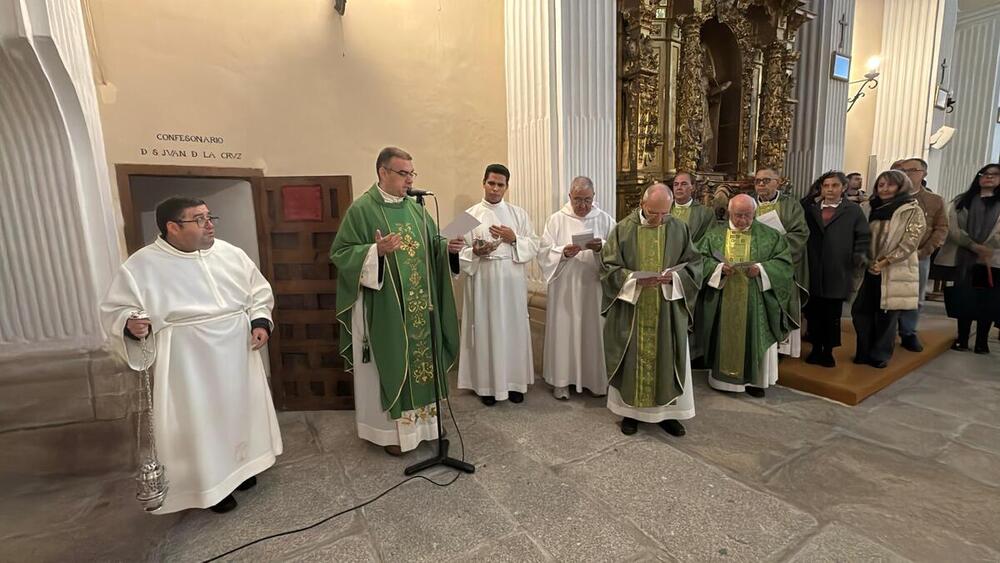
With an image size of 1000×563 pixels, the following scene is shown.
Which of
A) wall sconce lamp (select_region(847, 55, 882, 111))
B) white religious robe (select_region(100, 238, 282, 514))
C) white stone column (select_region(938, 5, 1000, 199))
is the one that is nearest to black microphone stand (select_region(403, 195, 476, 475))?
white religious robe (select_region(100, 238, 282, 514))

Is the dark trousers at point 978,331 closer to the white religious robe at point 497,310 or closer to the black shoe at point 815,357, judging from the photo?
the black shoe at point 815,357

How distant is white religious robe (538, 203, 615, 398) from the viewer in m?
4.52

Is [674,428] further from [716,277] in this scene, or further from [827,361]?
[827,361]

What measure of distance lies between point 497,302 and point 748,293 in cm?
234

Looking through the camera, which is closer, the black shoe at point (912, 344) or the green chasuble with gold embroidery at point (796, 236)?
the green chasuble with gold embroidery at point (796, 236)

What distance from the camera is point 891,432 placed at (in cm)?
375

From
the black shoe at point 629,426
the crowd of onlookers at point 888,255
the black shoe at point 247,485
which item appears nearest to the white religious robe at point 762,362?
the crowd of onlookers at point 888,255

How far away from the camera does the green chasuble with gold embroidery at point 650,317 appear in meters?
3.63

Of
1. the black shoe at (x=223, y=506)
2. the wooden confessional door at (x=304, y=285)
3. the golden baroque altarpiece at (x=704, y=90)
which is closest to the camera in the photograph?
the black shoe at (x=223, y=506)

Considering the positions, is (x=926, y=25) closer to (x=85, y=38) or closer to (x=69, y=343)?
(x=85, y=38)

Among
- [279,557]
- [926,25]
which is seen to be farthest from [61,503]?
[926,25]

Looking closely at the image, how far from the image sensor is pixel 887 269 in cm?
472

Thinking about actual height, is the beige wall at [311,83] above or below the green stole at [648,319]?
above

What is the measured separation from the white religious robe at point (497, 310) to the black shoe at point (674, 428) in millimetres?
1311
